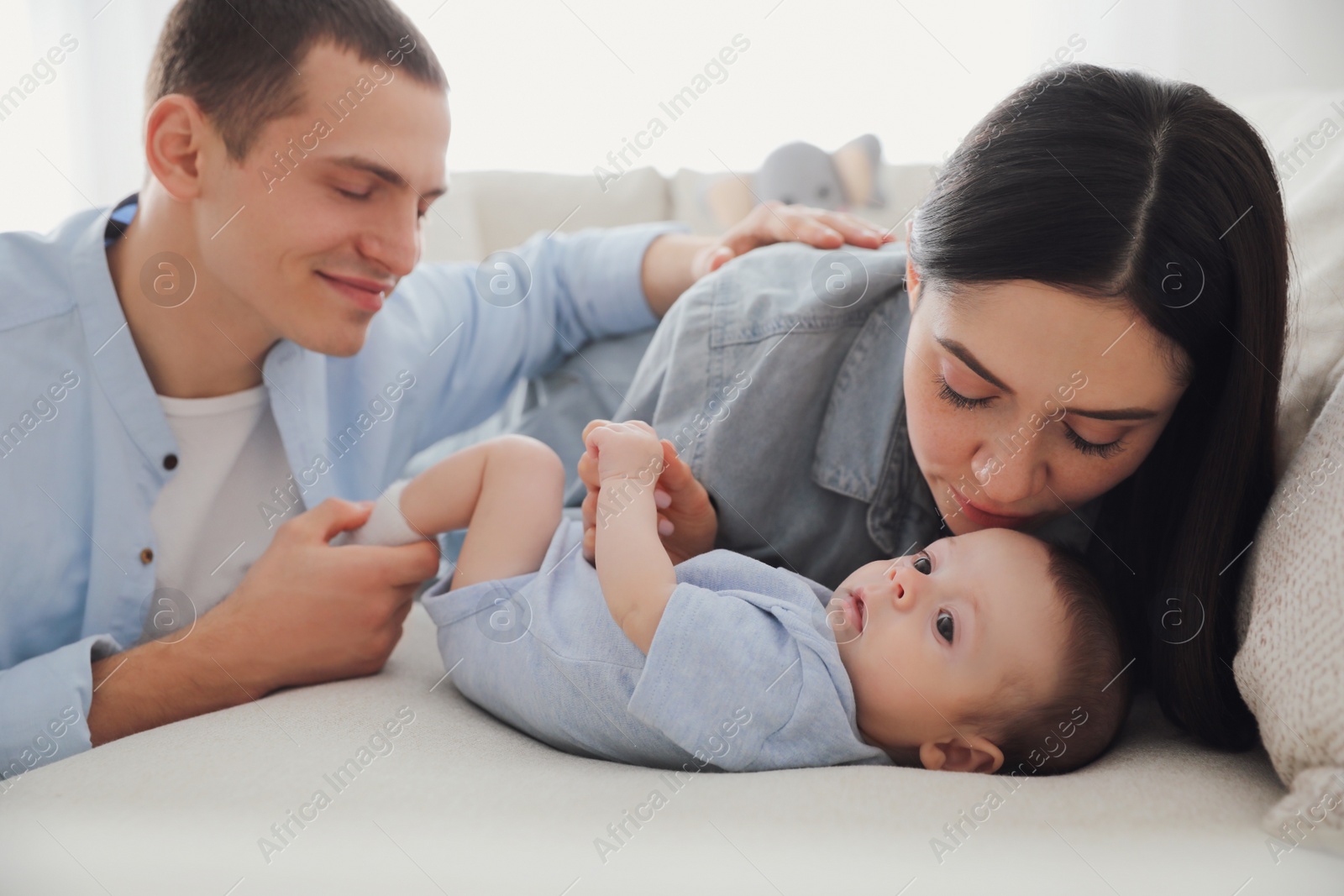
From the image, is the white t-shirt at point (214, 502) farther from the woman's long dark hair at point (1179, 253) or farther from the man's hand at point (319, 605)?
the woman's long dark hair at point (1179, 253)

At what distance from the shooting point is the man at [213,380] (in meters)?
1.07

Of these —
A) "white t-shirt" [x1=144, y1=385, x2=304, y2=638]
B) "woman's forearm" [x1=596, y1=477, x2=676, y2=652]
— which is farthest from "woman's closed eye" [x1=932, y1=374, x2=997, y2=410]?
"white t-shirt" [x1=144, y1=385, x2=304, y2=638]

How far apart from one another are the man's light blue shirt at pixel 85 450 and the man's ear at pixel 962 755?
0.87 m

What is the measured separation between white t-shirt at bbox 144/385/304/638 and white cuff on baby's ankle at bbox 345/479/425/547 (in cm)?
18

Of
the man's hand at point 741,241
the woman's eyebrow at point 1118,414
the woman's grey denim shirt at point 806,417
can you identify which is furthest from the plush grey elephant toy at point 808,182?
the woman's eyebrow at point 1118,414

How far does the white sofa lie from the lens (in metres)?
0.70

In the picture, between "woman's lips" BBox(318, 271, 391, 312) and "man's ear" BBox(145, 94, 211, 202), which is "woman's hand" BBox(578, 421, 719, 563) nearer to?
"woman's lips" BBox(318, 271, 391, 312)

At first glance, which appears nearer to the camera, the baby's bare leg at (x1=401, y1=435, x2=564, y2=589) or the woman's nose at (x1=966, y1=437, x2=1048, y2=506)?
the woman's nose at (x1=966, y1=437, x2=1048, y2=506)

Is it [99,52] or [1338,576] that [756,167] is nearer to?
[1338,576]

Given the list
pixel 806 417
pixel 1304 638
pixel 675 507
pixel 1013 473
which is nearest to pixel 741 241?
pixel 806 417

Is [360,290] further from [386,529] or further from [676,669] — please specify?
[676,669]

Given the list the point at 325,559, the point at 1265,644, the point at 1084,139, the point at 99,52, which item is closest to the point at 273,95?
the point at 325,559

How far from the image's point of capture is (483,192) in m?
1.93

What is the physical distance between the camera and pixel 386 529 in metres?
1.18
